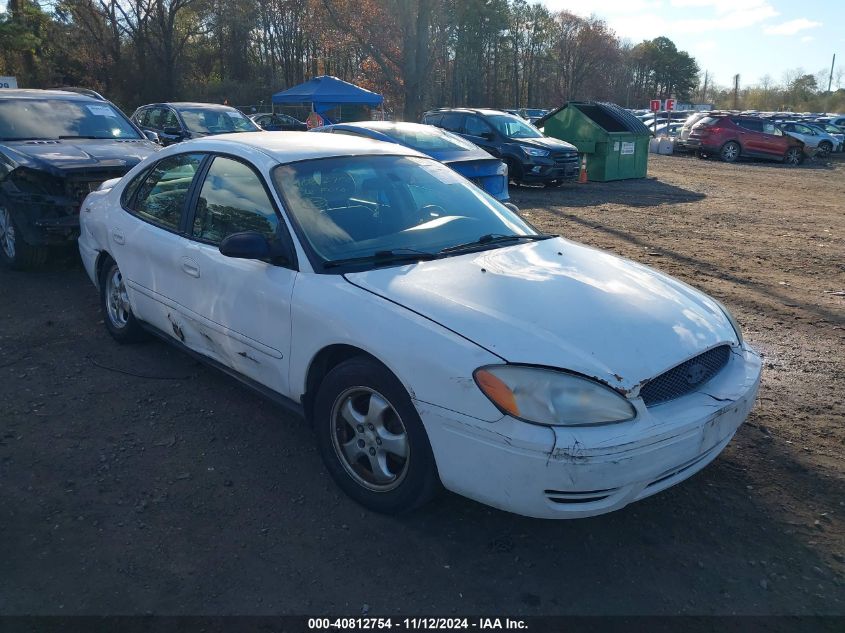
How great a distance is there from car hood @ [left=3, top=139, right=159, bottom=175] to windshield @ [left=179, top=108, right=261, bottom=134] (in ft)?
17.0

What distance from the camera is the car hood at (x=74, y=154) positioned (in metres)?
7.11

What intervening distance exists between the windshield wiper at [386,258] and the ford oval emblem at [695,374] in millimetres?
1338

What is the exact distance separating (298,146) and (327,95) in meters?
21.3

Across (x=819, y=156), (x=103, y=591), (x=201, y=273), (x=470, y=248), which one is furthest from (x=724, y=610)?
(x=819, y=156)

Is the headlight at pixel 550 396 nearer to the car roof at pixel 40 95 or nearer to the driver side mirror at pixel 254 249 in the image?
the driver side mirror at pixel 254 249

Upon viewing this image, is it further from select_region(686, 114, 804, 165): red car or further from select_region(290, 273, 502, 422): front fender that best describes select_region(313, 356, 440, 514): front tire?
select_region(686, 114, 804, 165): red car

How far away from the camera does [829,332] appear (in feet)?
19.1

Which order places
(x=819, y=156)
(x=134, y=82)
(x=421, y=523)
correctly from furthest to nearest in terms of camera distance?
(x=134, y=82)
(x=819, y=156)
(x=421, y=523)

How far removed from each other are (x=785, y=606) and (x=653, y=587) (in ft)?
1.58

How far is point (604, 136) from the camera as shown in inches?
699

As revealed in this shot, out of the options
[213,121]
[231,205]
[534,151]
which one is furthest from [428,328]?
[534,151]

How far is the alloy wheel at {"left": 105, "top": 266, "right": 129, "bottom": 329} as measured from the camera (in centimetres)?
521

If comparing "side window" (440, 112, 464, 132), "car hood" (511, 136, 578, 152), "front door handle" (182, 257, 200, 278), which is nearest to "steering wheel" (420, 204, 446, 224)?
"front door handle" (182, 257, 200, 278)

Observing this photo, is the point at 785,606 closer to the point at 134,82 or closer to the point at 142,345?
the point at 142,345
